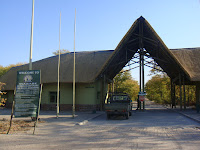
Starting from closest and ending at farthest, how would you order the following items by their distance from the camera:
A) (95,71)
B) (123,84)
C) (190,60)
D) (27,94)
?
(27,94)
(95,71)
(190,60)
(123,84)

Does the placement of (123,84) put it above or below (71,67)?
below

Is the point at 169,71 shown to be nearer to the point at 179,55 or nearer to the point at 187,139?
the point at 179,55

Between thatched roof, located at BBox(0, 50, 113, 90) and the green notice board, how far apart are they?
13.2 meters

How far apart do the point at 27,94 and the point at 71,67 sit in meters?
16.9

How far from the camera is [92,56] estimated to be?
31547 mm

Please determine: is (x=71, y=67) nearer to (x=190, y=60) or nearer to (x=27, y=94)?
(x=190, y=60)

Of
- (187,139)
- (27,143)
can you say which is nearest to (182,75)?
(187,139)

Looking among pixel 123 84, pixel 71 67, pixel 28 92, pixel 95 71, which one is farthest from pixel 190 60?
pixel 123 84

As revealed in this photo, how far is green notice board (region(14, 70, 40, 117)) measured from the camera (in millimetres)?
12156

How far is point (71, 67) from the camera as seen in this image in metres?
29.2

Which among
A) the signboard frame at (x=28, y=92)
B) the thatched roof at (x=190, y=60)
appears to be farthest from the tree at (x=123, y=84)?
the signboard frame at (x=28, y=92)

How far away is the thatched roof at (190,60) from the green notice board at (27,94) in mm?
18449

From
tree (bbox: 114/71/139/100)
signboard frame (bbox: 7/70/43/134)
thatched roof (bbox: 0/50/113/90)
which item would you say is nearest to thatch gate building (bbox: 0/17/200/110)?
thatched roof (bbox: 0/50/113/90)

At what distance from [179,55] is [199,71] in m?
4.31
